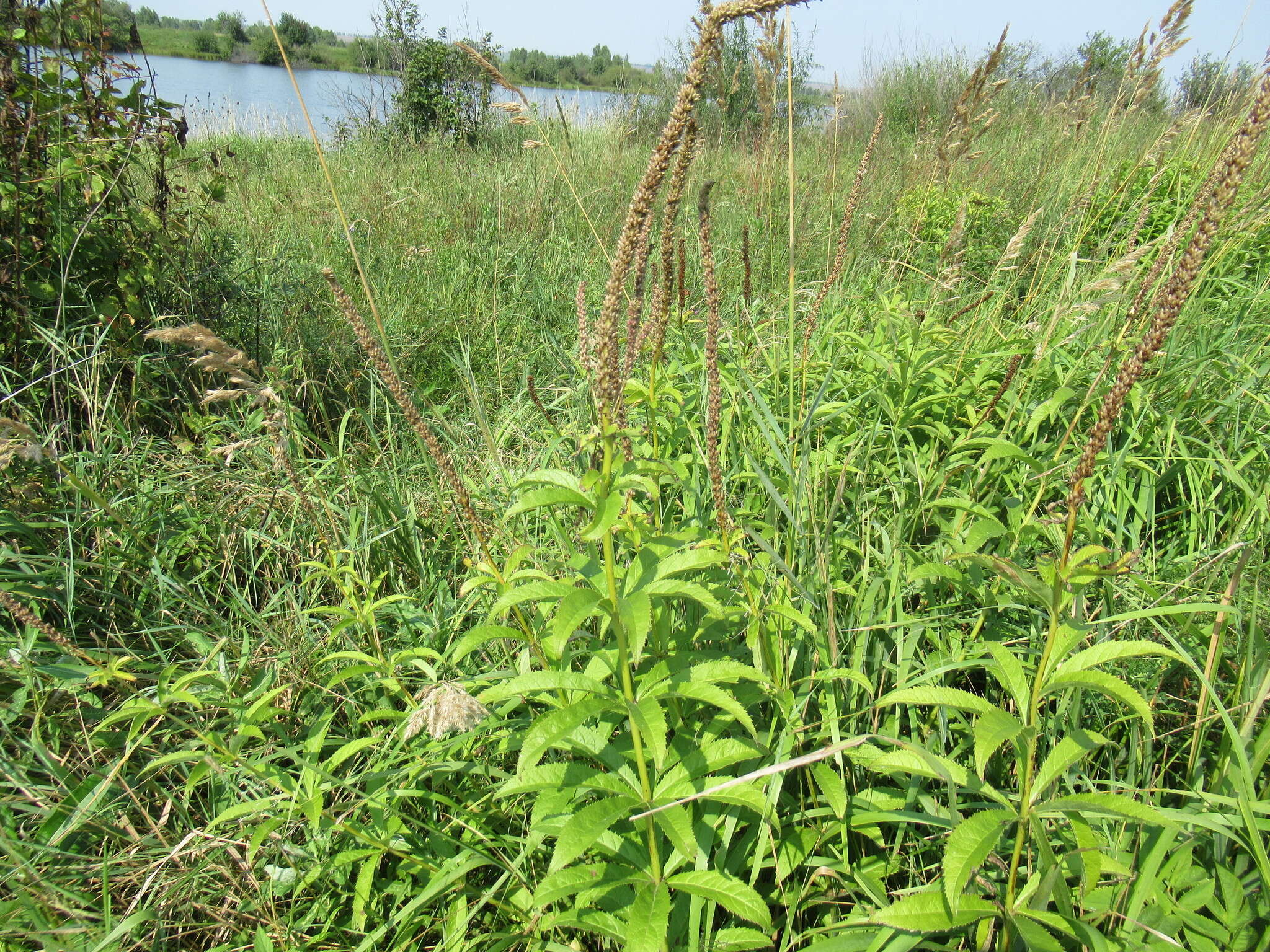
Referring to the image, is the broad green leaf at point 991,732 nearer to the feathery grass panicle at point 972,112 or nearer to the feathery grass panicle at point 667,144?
the feathery grass panicle at point 667,144

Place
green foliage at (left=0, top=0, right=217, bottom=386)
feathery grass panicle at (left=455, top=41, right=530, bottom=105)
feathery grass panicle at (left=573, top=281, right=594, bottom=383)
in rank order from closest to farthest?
feathery grass panicle at (left=573, top=281, right=594, bottom=383) → feathery grass panicle at (left=455, top=41, right=530, bottom=105) → green foliage at (left=0, top=0, right=217, bottom=386)

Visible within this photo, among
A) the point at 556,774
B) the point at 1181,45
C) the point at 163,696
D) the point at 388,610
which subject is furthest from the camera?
the point at 1181,45

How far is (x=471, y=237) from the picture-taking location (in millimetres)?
5219

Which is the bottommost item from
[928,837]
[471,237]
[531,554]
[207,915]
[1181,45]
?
[207,915]

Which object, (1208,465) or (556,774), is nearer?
(556,774)

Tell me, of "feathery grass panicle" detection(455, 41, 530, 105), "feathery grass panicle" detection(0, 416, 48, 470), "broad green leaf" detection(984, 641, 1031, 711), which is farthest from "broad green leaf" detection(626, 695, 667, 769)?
"feathery grass panicle" detection(455, 41, 530, 105)

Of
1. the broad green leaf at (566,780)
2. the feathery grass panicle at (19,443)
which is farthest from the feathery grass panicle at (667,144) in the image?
the feathery grass panicle at (19,443)

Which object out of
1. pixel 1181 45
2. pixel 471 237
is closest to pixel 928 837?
pixel 1181 45

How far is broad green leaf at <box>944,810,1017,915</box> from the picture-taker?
99 cm

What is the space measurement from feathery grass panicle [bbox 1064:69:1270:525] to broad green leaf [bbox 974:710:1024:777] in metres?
0.31

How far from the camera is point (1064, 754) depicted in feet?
3.58

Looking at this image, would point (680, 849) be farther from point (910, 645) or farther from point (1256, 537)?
point (1256, 537)

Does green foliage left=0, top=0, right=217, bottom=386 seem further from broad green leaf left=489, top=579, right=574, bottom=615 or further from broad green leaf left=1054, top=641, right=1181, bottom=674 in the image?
broad green leaf left=1054, top=641, right=1181, bottom=674

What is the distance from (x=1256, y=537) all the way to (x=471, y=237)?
4.95 m
